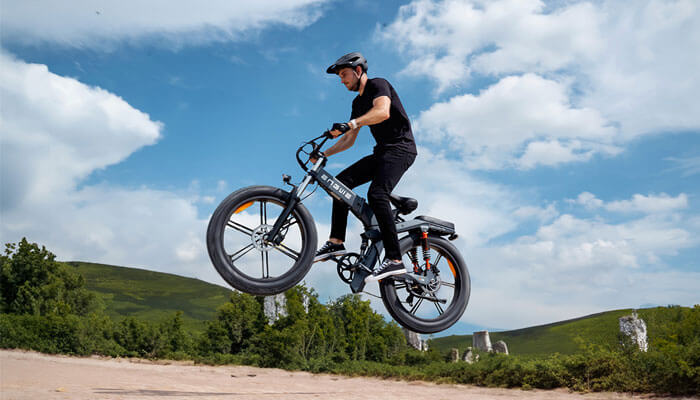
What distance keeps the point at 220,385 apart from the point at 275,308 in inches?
347

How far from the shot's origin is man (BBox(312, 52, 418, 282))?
18.6 feet

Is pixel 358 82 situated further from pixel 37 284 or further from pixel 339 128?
pixel 37 284

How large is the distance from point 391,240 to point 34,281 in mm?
30406

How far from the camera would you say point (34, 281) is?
29031 millimetres

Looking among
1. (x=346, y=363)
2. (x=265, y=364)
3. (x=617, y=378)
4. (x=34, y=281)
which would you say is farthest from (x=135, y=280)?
(x=617, y=378)

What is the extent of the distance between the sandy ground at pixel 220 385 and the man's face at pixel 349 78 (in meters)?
7.23

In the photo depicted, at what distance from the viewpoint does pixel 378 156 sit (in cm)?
588

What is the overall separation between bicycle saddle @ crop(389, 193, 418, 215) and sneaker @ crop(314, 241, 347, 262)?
3.00 feet

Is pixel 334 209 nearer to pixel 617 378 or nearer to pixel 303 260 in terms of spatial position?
pixel 303 260

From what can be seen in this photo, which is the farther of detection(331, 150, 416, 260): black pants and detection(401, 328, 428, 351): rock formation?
detection(401, 328, 428, 351): rock formation

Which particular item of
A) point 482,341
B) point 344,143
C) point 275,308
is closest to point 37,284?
point 275,308

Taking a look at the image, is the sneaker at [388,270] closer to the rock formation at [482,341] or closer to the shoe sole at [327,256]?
the shoe sole at [327,256]

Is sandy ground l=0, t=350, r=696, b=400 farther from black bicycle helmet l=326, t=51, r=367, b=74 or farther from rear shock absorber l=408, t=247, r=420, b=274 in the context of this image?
black bicycle helmet l=326, t=51, r=367, b=74

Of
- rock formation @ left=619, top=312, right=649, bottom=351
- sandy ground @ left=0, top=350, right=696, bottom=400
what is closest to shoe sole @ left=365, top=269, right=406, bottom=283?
sandy ground @ left=0, top=350, right=696, bottom=400
